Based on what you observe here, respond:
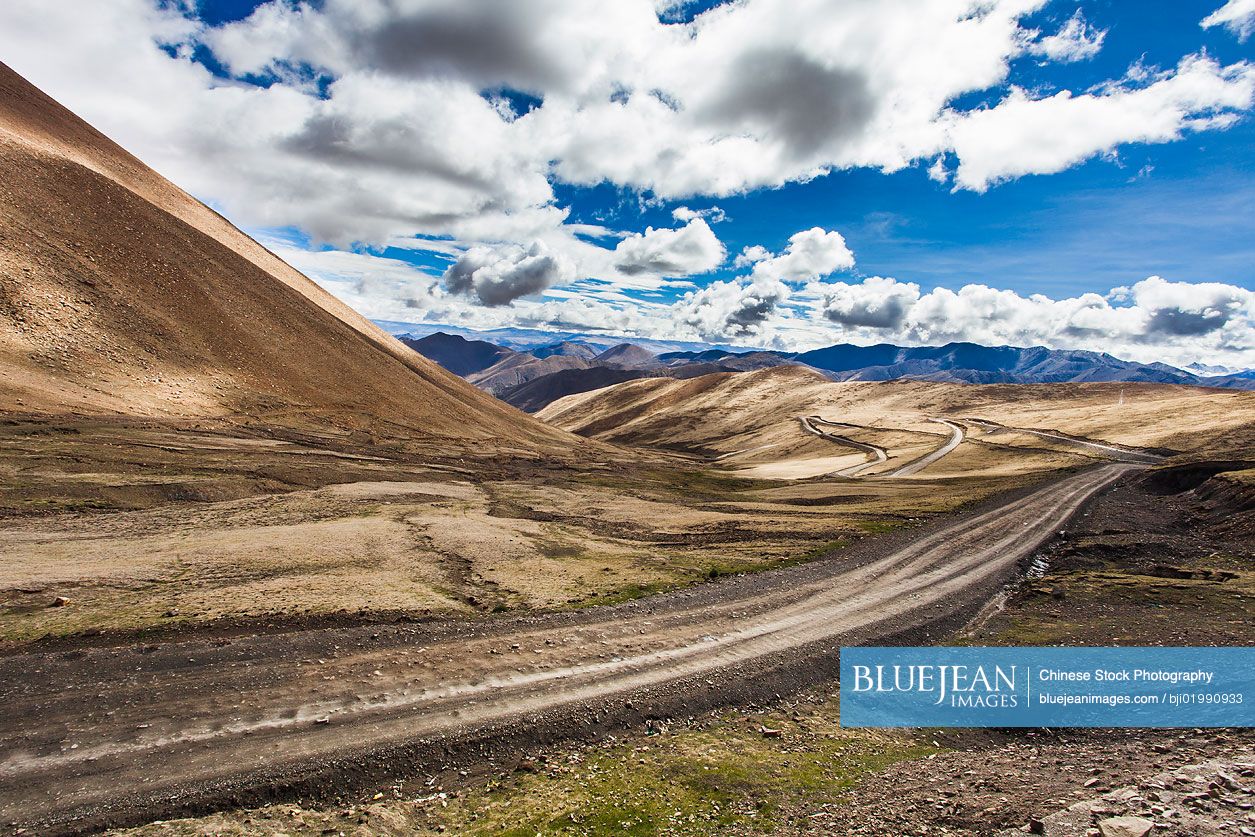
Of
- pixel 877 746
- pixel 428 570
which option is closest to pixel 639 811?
pixel 877 746

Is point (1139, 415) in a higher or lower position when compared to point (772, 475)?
higher

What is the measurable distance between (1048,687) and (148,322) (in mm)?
121359

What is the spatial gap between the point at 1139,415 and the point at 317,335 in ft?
593

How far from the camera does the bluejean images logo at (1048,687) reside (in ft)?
56.1

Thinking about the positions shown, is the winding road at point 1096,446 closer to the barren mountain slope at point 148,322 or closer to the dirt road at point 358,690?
the dirt road at point 358,690

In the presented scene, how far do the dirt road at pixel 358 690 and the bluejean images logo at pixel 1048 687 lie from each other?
2145mm

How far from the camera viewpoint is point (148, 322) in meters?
87.2

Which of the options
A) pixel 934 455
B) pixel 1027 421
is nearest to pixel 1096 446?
pixel 934 455

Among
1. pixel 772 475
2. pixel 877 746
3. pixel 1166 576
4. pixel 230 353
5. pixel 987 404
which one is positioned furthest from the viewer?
pixel 987 404

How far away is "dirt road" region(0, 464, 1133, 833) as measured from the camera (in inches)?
511

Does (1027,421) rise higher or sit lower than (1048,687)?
higher

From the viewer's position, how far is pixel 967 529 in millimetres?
42906

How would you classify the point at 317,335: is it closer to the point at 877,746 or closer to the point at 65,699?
the point at 65,699

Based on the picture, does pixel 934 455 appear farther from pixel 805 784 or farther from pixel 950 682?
pixel 805 784
